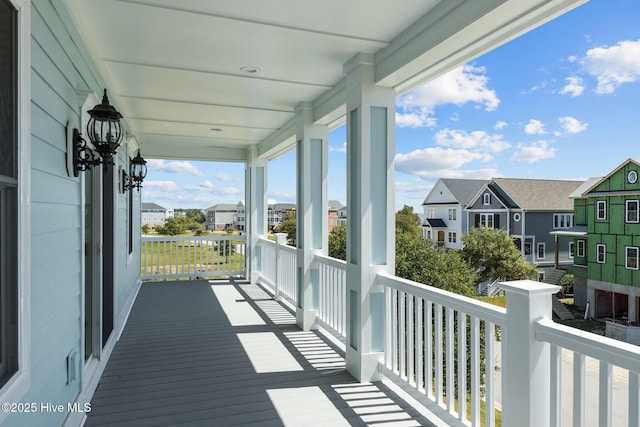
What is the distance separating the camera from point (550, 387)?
1810mm

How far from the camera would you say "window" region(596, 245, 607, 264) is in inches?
90.0

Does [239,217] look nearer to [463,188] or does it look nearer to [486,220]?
[463,188]

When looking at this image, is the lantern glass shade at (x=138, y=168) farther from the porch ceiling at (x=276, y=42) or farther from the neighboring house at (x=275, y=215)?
the neighboring house at (x=275, y=215)

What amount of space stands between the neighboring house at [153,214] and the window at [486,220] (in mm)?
6566

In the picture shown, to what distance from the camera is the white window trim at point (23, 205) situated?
149 cm

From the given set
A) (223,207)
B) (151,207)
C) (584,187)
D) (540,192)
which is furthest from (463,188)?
(151,207)

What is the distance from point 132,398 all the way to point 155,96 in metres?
3.17

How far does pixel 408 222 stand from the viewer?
682cm

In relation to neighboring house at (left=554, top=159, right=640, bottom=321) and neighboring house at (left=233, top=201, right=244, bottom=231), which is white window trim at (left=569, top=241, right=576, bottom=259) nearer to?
neighboring house at (left=554, top=159, right=640, bottom=321)

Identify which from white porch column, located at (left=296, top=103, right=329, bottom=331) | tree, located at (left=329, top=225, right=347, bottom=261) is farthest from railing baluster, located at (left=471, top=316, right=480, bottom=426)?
tree, located at (left=329, top=225, right=347, bottom=261)

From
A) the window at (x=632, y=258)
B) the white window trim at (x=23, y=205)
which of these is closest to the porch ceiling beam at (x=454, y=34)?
the window at (x=632, y=258)

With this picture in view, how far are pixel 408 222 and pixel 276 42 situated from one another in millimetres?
4453

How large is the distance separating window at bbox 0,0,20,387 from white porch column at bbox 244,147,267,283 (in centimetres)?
643

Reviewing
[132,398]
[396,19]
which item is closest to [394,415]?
[132,398]
